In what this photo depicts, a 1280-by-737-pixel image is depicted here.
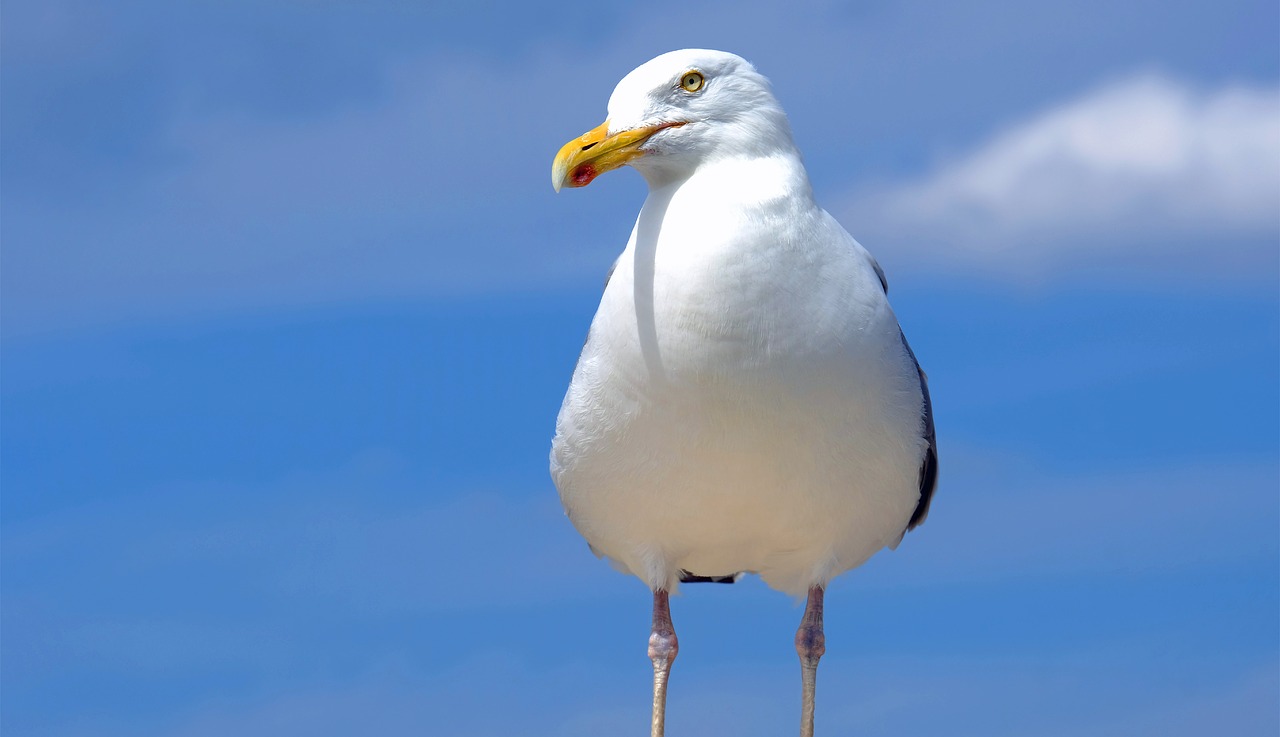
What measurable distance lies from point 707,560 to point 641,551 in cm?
58

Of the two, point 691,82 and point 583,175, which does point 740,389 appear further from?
point 691,82

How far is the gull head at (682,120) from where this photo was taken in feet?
32.4

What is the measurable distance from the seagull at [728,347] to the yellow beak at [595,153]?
0.01 meters

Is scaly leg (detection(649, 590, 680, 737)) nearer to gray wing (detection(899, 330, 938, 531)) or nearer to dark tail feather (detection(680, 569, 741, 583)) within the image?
dark tail feather (detection(680, 569, 741, 583))

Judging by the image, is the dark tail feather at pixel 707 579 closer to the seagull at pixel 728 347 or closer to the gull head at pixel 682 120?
the seagull at pixel 728 347

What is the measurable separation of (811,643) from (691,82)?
14.0 feet

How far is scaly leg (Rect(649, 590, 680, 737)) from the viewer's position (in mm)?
11586

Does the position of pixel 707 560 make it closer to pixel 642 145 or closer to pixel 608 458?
pixel 608 458

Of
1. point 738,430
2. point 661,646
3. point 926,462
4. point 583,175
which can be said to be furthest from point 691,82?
point 661,646

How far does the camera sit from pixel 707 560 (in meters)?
11.5

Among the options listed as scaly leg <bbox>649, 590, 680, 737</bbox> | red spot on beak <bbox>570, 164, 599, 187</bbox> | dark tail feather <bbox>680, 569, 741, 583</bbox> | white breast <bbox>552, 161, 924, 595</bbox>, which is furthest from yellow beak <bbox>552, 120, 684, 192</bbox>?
dark tail feather <bbox>680, 569, 741, 583</bbox>

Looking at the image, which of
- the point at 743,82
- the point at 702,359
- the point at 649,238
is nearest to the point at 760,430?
the point at 702,359

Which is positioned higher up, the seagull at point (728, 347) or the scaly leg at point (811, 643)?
the seagull at point (728, 347)

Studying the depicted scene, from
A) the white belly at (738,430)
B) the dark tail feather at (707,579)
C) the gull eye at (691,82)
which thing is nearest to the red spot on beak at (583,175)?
the white belly at (738,430)
